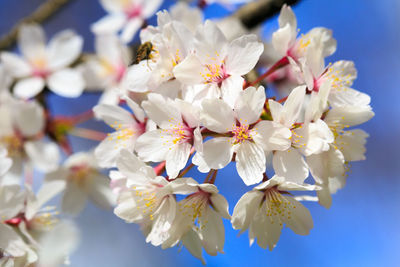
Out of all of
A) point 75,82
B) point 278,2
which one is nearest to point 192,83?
point 278,2

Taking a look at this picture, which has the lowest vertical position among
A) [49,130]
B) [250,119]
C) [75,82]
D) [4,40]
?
[49,130]

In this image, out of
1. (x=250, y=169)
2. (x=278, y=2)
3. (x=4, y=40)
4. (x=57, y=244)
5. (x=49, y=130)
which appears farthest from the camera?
(x=4, y=40)

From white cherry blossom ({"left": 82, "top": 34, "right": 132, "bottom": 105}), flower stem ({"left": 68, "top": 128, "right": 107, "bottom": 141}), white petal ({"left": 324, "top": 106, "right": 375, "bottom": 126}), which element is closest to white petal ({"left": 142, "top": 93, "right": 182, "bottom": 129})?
white petal ({"left": 324, "top": 106, "right": 375, "bottom": 126})

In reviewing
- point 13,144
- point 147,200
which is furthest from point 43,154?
point 147,200

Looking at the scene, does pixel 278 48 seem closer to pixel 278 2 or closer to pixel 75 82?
pixel 278 2

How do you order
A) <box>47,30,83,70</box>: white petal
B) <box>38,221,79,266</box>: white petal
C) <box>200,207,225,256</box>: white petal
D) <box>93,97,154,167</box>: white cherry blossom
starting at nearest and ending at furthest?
<box>38,221,79,266</box>: white petal, <box>200,207,225,256</box>: white petal, <box>93,97,154,167</box>: white cherry blossom, <box>47,30,83,70</box>: white petal

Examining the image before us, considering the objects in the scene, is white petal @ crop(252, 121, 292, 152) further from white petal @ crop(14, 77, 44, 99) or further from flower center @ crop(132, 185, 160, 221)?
white petal @ crop(14, 77, 44, 99)
